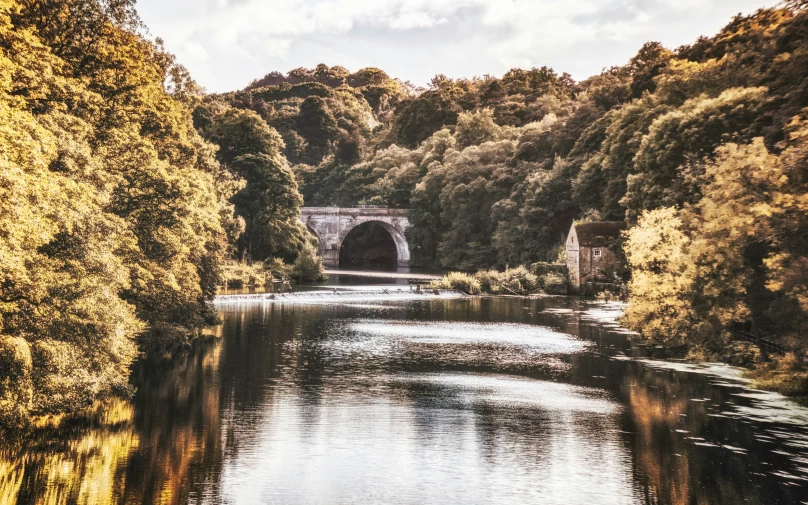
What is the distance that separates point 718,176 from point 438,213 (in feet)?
220

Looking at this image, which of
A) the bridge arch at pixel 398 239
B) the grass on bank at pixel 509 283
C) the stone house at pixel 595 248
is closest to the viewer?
the stone house at pixel 595 248

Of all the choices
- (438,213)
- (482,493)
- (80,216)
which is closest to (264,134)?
(438,213)

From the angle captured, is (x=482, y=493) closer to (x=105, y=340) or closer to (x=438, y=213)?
(x=105, y=340)

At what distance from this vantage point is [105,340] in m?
19.1

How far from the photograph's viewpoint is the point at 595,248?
57250 mm

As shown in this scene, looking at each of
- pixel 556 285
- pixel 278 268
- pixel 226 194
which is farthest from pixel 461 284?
pixel 226 194

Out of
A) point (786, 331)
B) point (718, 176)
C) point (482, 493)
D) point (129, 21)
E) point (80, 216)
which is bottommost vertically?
point (482, 493)

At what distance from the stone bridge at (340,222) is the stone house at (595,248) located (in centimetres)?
4057

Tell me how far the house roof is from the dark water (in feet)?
80.3

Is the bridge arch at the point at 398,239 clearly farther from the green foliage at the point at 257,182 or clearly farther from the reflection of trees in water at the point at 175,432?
the reflection of trees in water at the point at 175,432

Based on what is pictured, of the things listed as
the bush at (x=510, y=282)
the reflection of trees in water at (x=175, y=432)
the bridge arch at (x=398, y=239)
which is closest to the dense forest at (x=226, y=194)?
the reflection of trees in water at (x=175, y=432)

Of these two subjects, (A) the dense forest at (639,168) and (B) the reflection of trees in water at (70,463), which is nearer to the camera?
(B) the reflection of trees in water at (70,463)

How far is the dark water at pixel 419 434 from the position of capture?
15195mm

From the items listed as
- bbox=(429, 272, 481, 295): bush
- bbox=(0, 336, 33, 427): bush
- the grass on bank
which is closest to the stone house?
the grass on bank
